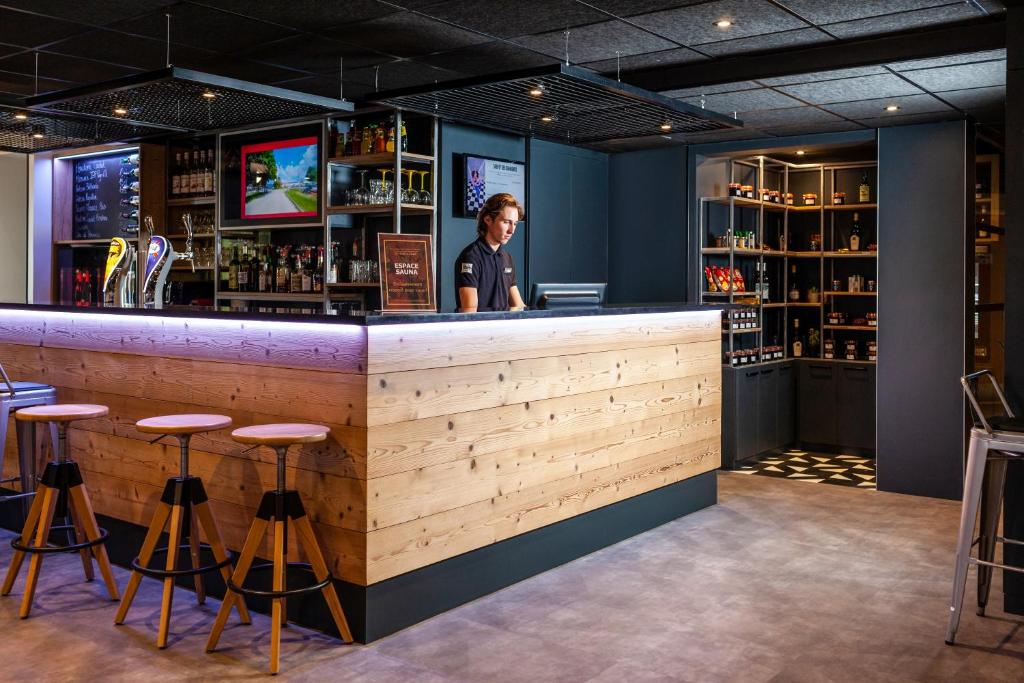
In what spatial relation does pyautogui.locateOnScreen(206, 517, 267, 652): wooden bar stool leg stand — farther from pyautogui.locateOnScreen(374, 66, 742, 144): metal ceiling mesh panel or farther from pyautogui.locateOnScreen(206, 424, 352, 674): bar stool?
pyautogui.locateOnScreen(374, 66, 742, 144): metal ceiling mesh panel

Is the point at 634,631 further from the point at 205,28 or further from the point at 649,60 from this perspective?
the point at 205,28

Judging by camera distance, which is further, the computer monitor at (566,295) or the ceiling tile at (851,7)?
the computer monitor at (566,295)

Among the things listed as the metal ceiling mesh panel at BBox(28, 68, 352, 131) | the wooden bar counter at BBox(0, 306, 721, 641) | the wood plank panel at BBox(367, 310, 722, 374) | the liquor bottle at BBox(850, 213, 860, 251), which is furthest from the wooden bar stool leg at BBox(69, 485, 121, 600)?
the liquor bottle at BBox(850, 213, 860, 251)

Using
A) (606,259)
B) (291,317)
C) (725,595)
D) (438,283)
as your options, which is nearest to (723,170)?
(606,259)

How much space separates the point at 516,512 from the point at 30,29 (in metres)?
3.47

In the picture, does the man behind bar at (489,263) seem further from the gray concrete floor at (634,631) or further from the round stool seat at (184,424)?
the round stool seat at (184,424)

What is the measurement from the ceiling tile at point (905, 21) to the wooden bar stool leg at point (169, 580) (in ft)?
12.6

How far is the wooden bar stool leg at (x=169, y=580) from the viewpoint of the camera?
3469 mm

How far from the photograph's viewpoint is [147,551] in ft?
12.1

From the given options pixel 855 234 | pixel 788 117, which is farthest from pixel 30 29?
pixel 855 234

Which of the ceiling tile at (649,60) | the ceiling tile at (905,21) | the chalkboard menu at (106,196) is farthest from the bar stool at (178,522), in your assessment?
the chalkboard menu at (106,196)

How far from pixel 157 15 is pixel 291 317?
1.98 m

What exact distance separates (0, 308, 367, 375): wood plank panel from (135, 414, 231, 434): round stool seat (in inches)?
11.7

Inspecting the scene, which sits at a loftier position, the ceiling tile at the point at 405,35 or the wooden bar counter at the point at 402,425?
the ceiling tile at the point at 405,35
